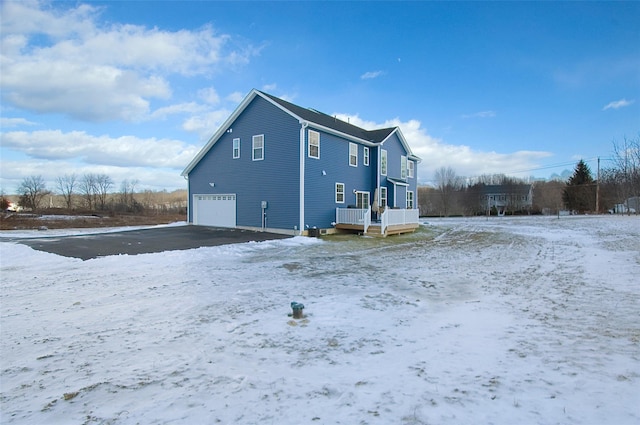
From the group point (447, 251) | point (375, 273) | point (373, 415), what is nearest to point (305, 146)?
point (447, 251)

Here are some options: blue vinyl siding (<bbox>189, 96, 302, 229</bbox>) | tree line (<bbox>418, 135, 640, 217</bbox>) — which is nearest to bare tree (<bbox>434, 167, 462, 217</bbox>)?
tree line (<bbox>418, 135, 640, 217</bbox>)

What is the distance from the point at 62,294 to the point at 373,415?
20.8 ft

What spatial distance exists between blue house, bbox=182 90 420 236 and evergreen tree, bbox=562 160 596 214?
39.0 m

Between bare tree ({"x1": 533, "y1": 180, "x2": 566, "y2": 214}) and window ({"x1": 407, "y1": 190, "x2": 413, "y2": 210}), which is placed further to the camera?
bare tree ({"x1": 533, "y1": 180, "x2": 566, "y2": 214})

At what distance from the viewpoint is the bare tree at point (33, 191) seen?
4465cm

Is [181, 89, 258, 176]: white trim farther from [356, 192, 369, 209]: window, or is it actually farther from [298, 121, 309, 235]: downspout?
[356, 192, 369, 209]: window

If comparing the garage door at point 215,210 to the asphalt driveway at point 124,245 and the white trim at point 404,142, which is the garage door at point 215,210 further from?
the white trim at point 404,142

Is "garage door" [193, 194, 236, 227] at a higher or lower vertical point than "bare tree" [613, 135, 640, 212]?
lower

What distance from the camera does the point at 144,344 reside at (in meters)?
3.93

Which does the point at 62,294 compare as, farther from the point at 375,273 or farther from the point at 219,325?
the point at 375,273

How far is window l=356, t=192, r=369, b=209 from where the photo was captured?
20.4m

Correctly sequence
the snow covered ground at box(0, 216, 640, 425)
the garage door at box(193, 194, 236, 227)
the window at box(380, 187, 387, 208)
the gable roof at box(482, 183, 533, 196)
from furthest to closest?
1. the gable roof at box(482, 183, 533, 196)
2. the window at box(380, 187, 387, 208)
3. the garage door at box(193, 194, 236, 227)
4. the snow covered ground at box(0, 216, 640, 425)

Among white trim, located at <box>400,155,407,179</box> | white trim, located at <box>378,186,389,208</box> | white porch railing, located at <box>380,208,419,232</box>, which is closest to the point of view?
white porch railing, located at <box>380,208,419,232</box>

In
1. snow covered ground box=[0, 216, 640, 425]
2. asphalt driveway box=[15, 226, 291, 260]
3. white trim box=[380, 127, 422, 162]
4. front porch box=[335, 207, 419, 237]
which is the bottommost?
snow covered ground box=[0, 216, 640, 425]
